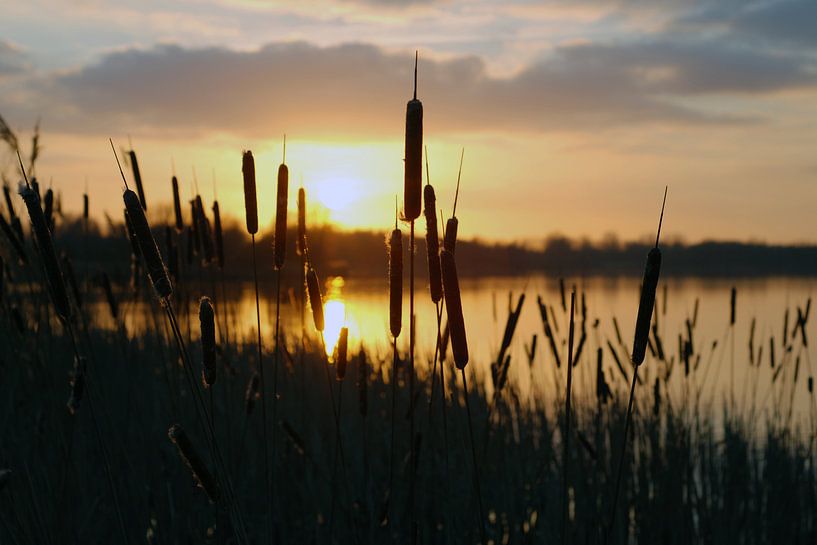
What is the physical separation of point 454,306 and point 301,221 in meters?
0.95

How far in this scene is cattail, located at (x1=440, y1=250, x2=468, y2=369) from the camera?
1402mm

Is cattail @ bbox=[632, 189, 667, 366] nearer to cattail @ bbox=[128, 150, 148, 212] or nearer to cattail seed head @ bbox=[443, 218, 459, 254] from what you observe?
cattail seed head @ bbox=[443, 218, 459, 254]

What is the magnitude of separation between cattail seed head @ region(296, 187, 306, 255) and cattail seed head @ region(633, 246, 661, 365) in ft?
3.22

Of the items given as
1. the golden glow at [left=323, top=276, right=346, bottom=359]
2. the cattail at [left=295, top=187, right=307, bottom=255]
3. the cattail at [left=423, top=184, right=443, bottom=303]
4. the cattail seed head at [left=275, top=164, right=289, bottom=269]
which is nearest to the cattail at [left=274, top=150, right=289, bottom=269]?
the cattail seed head at [left=275, top=164, right=289, bottom=269]

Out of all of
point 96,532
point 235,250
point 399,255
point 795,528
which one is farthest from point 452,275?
point 235,250

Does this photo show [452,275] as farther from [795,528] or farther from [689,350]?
[795,528]

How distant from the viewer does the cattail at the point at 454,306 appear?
1.40 metres

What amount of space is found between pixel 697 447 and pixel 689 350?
119 cm

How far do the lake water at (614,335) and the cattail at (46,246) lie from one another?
7.74 ft

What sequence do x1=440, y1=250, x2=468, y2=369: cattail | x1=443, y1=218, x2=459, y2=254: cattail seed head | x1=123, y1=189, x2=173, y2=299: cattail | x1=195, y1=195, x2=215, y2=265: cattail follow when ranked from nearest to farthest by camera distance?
x1=123, y1=189, x2=173, y2=299: cattail < x1=440, y1=250, x2=468, y2=369: cattail < x1=443, y1=218, x2=459, y2=254: cattail seed head < x1=195, y1=195, x2=215, y2=265: cattail

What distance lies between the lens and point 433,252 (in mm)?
1615

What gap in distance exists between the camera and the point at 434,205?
179 cm

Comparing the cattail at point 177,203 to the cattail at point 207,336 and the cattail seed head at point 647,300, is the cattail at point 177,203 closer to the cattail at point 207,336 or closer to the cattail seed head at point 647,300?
the cattail at point 207,336

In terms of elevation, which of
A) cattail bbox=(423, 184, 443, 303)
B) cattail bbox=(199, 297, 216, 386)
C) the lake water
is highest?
cattail bbox=(423, 184, 443, 303)
